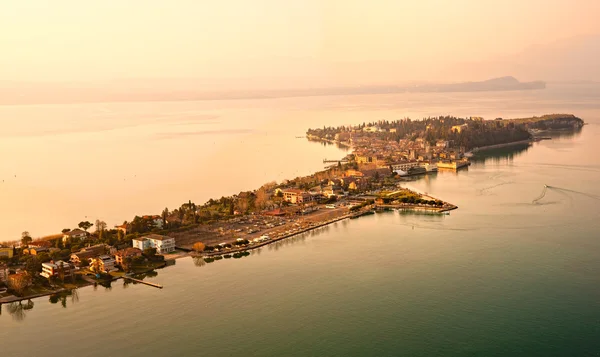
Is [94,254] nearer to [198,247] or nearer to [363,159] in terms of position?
[198,247]

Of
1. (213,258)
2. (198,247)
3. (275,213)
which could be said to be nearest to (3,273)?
(198,247)

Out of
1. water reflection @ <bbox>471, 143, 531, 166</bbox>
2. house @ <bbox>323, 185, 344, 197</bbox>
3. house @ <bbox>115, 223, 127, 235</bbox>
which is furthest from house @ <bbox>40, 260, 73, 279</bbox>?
water reflection @ <bbox>471, 143, 531, 166</bbox>

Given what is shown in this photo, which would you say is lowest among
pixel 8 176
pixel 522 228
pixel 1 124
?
pixel 522 228

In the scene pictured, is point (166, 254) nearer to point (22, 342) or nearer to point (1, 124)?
point (22, 342)

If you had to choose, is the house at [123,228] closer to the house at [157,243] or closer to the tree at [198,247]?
the house at [157,243]

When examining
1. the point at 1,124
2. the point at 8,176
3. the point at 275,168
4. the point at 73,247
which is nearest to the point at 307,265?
the point at 73,247

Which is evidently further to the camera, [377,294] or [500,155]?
[500,155]
